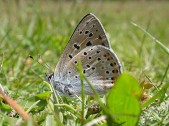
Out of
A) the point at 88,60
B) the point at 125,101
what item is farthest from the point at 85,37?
the point at 125,101

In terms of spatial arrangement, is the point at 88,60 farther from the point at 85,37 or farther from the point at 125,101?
the point at 125,101

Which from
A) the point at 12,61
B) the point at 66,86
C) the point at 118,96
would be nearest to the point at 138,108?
the point at 118,96

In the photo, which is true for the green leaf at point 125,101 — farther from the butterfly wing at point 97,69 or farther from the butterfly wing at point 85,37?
the butterfly wing at point 85,37

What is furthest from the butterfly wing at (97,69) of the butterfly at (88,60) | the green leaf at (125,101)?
the green leaf at (125,101)

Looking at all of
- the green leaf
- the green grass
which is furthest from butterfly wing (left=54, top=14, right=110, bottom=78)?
the green leaf

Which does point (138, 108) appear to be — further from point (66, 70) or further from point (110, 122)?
point (66, 70)

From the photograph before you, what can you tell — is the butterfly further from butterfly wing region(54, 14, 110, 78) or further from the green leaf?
the green leaf
